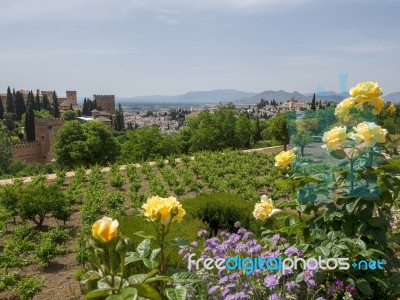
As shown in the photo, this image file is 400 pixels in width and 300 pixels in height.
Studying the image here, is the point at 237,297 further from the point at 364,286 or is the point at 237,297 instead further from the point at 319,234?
the point at 364,286

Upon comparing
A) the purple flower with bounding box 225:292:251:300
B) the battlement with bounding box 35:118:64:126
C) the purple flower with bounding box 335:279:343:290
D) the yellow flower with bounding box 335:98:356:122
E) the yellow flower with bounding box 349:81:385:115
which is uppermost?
the yellow flower with bounding box 349:81:385:115

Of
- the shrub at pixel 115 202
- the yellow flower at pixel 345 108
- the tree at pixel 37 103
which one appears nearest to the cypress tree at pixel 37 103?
the tree at pixel 37 103

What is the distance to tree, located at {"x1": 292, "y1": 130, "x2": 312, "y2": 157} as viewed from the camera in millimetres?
2908

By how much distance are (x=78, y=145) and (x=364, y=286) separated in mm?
22723

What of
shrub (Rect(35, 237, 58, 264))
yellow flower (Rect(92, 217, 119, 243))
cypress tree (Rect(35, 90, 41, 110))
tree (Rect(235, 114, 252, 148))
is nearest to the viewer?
yellow flower (Rect(92, 217, 119, 243))

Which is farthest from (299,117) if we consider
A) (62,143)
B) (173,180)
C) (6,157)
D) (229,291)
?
(6,157)

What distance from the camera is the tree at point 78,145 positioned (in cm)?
2366

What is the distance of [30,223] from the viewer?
252 inches

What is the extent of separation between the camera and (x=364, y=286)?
7.89ft

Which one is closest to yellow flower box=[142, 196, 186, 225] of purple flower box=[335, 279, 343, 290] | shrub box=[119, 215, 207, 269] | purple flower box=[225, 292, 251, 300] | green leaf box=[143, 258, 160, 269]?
green leaf box=[143, 258, 160, 269]

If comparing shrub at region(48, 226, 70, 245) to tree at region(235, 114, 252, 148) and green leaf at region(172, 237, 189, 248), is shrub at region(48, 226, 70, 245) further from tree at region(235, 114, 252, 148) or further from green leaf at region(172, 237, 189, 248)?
tree at region(235, 114, 252, 148)

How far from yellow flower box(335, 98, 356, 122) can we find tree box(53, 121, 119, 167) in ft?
70.1

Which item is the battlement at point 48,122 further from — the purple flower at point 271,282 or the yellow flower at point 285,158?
the purple flower at point 271,282

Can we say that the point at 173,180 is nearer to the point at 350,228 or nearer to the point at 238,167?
the point at 238,167
